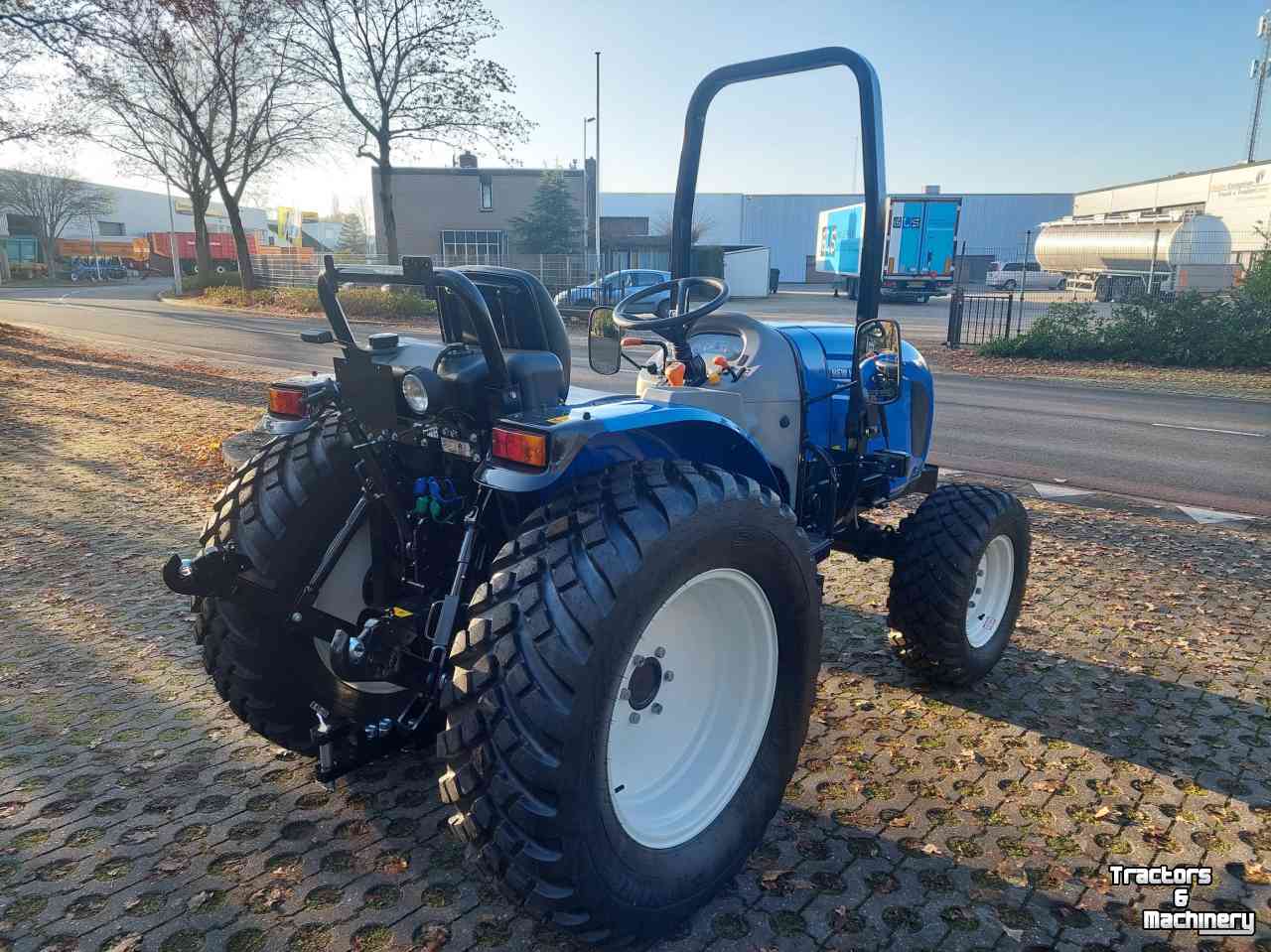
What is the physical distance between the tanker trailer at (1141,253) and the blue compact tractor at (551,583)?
2316 cm

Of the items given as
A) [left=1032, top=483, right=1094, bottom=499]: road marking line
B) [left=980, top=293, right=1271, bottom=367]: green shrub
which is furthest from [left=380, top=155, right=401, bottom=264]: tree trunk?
[left=1032, top=483, right=1094, bottom=499]: road marking line

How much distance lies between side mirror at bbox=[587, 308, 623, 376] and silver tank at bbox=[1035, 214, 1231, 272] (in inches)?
1096

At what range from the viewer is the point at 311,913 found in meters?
2.27

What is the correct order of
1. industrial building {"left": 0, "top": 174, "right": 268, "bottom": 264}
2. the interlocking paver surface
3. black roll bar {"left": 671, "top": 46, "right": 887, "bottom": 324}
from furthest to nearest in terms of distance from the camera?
industrial building {"left": 0, "top": 174, "right": 268, "bottom": 264}
black roll bar {"left": 671, "top": 46, "right": 887, "bottom": 324}
the interlocking paver surface

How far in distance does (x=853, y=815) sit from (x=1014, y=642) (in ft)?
6.05

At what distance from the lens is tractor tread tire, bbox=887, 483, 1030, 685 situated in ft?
11.3

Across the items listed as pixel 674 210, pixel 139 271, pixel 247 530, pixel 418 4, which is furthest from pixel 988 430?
pixel 139 271

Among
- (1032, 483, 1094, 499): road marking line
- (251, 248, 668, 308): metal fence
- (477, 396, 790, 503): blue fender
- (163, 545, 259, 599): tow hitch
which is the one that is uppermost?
(251, 248, 668, 308): metal fence

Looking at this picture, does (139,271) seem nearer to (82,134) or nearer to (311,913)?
(82,134)

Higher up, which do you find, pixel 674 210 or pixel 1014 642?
pixel 674 210

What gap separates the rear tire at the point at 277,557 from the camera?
8.50 feet

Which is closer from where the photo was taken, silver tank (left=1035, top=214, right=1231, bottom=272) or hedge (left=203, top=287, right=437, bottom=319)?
hedge (left=203, top=287, right=437, bottom=319)

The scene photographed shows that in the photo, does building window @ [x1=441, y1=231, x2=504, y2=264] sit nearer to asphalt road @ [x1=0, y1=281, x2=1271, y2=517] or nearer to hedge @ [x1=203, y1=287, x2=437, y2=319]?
hedge @ [x1=203, y1=287, x2=437, y2=319]

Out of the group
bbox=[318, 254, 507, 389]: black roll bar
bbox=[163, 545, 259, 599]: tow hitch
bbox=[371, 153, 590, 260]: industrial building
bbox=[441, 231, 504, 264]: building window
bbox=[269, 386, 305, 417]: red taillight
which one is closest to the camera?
bbox=[318, 254, 507, 389]: black roll bar
